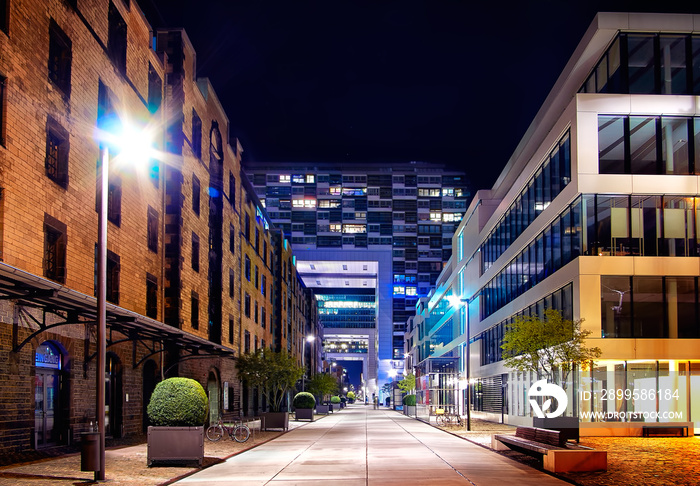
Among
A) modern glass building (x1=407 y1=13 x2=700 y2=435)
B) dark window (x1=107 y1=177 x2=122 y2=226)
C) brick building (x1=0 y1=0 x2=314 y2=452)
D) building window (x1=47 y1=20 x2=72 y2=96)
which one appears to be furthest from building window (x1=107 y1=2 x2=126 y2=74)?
modern glass building (x1=407 y1=13 x2=700 y2=435)

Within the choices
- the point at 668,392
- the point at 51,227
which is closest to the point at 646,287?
the point at 668,392

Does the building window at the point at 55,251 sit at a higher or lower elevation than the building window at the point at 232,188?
lower

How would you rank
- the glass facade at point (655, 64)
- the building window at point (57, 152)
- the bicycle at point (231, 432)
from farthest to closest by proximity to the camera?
the glass facade at point (655, 64), the bicycle at point (231, 432), the building window at point (57, 152)

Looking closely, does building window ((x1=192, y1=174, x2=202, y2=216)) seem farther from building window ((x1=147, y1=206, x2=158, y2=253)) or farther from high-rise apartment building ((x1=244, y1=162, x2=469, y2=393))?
high-rise apartment building ((x1=244, y1=162, x2=469, y2=393))

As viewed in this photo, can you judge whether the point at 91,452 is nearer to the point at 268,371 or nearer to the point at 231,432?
the point at 231,432

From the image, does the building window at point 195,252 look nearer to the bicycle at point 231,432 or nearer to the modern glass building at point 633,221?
the bicycle at point 231,432

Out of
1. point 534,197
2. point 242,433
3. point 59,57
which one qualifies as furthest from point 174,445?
point 534,197

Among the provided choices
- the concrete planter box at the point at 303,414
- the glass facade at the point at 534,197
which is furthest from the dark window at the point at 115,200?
the concrete planter box at the point at 303,414

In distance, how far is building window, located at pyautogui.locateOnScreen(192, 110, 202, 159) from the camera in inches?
1668

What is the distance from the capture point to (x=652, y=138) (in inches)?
1373

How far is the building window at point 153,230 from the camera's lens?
116 ft

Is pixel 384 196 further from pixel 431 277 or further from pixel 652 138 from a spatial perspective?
pixel 652 138

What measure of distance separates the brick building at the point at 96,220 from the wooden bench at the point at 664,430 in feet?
65.1

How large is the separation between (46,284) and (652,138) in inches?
1101
